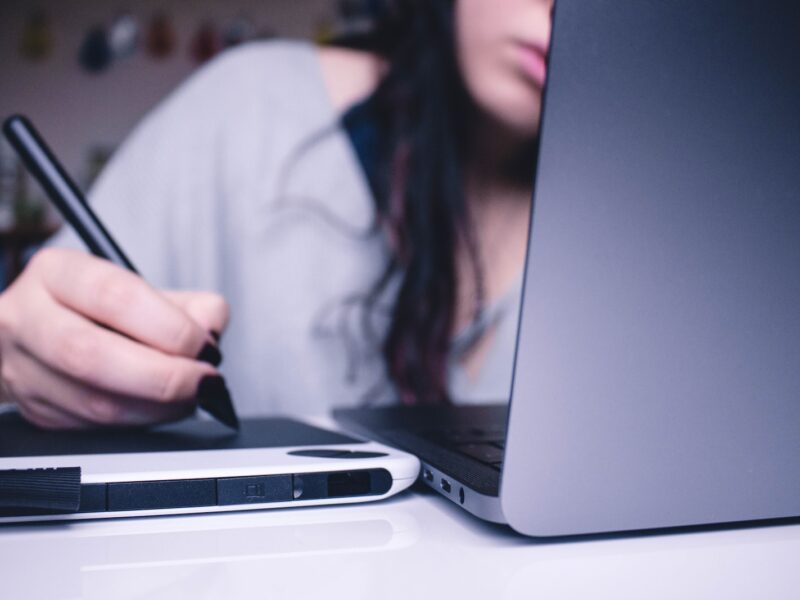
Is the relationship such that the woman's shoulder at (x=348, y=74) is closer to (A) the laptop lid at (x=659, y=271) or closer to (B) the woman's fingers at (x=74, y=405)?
(B) the woman's fingers at (x=74, y=405)

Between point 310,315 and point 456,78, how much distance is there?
352 mm

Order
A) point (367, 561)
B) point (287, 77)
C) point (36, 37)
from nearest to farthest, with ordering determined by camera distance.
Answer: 1. point (367, 561)
2. point (287, 77)
3. point (36, 37)

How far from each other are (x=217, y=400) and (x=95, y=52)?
2.58m

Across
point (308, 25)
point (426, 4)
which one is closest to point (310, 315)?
point (426, 4)

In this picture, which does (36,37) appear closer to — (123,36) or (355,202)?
(123,36)

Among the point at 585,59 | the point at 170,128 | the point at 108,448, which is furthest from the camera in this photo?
the point at 170,128

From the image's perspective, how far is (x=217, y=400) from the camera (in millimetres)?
386

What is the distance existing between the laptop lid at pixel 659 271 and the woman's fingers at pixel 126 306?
21 cm

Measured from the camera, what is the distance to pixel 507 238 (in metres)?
0.92

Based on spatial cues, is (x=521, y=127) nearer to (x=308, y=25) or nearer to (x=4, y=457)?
(x=4, y=457)

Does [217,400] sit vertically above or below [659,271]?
below

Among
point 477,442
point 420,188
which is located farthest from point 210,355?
point 420,188

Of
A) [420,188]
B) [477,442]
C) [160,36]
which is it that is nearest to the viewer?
[477,442]

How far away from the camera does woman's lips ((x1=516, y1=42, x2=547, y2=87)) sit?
0.70 metres
